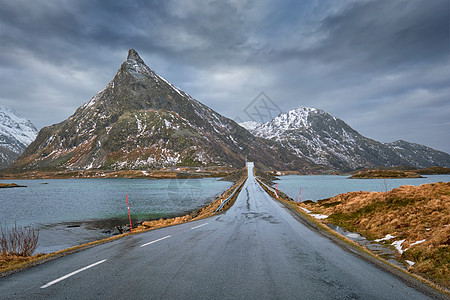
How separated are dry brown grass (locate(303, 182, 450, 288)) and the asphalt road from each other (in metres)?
1.94

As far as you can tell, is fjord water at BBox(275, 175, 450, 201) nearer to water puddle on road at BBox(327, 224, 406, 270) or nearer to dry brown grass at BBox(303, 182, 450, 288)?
dry brown grass at BBox(303, 182, 450, 288)

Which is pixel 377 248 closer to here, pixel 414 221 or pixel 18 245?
pixel 414 221

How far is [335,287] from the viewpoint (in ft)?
22.1

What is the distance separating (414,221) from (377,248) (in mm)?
3140

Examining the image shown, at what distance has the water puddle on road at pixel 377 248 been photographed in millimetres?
9884

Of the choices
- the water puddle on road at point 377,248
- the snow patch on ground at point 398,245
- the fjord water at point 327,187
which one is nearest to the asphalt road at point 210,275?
the water puddle on road at point 377,248

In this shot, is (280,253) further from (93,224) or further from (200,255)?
(93,224)

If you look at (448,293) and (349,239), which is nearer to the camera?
(448,293)

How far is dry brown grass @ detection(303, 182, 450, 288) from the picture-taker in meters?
8.62

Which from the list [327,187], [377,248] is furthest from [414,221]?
[327,187]

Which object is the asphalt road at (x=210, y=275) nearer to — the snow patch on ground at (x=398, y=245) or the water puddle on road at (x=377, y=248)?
the water puddle on road at (x=377, y=248)

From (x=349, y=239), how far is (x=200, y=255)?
875cm

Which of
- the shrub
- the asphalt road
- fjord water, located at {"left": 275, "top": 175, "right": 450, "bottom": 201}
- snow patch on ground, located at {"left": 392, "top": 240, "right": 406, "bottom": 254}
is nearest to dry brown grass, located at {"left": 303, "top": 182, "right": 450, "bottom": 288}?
snow patch on ground, located at {"left": 392, "top": 240, "right": 406, "bottom": 254}

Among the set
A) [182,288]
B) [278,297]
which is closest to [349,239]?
[278,297]
